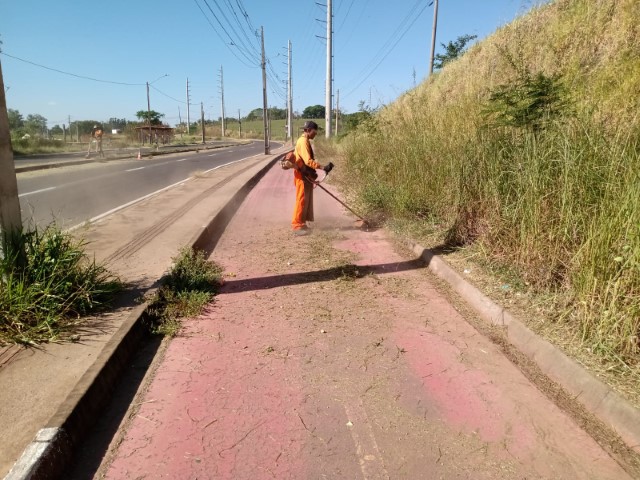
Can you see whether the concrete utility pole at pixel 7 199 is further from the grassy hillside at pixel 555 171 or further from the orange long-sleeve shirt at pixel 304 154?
Result: the grassy hillside at pixel 555 171

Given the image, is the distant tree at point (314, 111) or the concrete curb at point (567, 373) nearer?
the concrete curb at point (567, 373)

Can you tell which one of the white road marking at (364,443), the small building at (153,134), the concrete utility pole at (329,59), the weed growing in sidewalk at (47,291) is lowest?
the white road marking at (364,443)

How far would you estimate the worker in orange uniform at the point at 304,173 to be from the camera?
6.79 m

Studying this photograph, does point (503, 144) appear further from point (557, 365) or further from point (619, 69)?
point (557, 365)

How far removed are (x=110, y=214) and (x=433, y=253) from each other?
6.17 m

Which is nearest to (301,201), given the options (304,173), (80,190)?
(304,173)

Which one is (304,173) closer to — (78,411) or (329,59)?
(78,411)

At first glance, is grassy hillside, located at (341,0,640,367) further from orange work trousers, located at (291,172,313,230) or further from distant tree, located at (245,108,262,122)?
distant tree, located at (245,108,262,122)

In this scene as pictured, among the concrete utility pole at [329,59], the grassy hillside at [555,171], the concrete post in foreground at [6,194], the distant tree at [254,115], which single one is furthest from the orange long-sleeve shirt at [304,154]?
the distant tree at [254,115]

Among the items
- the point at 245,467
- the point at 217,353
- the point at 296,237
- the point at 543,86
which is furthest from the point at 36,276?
the point at 543,86

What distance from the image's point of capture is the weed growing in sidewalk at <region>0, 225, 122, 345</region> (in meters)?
3.15

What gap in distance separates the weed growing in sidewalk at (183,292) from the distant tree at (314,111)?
11537cm

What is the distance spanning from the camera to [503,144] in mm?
5254

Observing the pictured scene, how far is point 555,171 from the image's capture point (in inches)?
162
